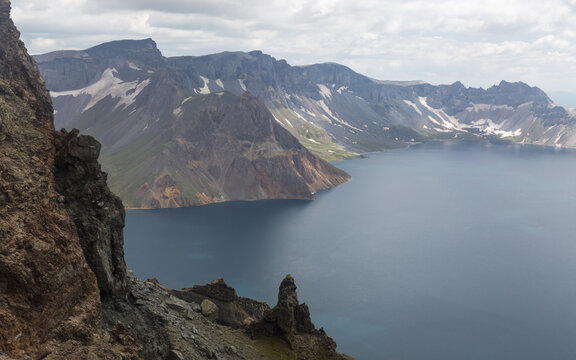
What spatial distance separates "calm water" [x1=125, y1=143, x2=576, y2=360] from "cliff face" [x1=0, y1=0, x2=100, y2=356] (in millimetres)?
61175

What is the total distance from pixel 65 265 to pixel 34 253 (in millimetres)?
2820

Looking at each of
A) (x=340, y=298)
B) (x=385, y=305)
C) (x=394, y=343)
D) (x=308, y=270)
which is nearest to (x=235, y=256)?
(x=308, y=270)

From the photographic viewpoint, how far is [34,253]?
28.0 m

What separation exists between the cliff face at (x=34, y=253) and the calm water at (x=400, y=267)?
61.2 m

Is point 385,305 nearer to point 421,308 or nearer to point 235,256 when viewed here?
point 421,308

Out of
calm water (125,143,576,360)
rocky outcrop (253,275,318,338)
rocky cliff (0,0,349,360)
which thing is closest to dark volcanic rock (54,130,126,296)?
rocky cliff (0,0,349,360)

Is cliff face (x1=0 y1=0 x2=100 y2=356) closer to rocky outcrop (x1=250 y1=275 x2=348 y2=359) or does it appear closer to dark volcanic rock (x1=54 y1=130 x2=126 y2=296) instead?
dark volcanic rock (x1=54 y1=130 x2=126 y2=296)

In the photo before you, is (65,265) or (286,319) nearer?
(65,265)

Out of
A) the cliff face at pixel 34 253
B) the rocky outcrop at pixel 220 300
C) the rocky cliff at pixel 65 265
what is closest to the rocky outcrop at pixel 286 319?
the rocky cliff at pixel 65 265

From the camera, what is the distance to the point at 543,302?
10331 cm

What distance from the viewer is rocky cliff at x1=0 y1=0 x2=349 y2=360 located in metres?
27.0

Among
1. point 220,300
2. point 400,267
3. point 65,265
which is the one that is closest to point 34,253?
point 65,265

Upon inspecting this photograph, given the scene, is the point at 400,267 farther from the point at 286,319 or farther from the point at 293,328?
the point at 286,319

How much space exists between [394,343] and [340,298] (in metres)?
21.2
